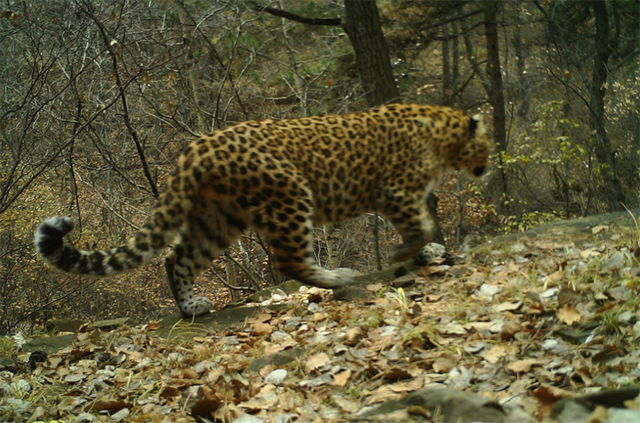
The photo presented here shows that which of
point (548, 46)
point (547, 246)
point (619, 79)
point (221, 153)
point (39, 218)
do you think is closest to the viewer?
point (221, 153)

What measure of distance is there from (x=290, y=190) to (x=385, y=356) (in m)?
2.02

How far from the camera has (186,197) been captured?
17.9 feet

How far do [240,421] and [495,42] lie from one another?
13.1 meters

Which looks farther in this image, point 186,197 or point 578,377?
point 186,197

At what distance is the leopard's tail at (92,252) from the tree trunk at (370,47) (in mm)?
4403

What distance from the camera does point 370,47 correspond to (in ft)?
28.9

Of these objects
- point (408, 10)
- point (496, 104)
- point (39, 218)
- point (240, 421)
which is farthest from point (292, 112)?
point (240, 421)

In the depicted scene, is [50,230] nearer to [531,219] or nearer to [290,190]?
[290,190]

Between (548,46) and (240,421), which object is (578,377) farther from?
(548,46)

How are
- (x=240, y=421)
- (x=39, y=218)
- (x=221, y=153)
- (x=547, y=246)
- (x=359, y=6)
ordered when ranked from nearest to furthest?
1. (x=240, y=421)
2. (x=221, y=153)
3. (x=547, y=246)
4. (x=359, y=6)
5. (x=39, y=218)

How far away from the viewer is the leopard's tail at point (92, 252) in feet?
15.4

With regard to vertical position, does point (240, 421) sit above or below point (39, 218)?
below

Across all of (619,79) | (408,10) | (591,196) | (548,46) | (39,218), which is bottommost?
(591,196)

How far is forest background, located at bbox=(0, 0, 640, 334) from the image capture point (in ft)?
28.5
